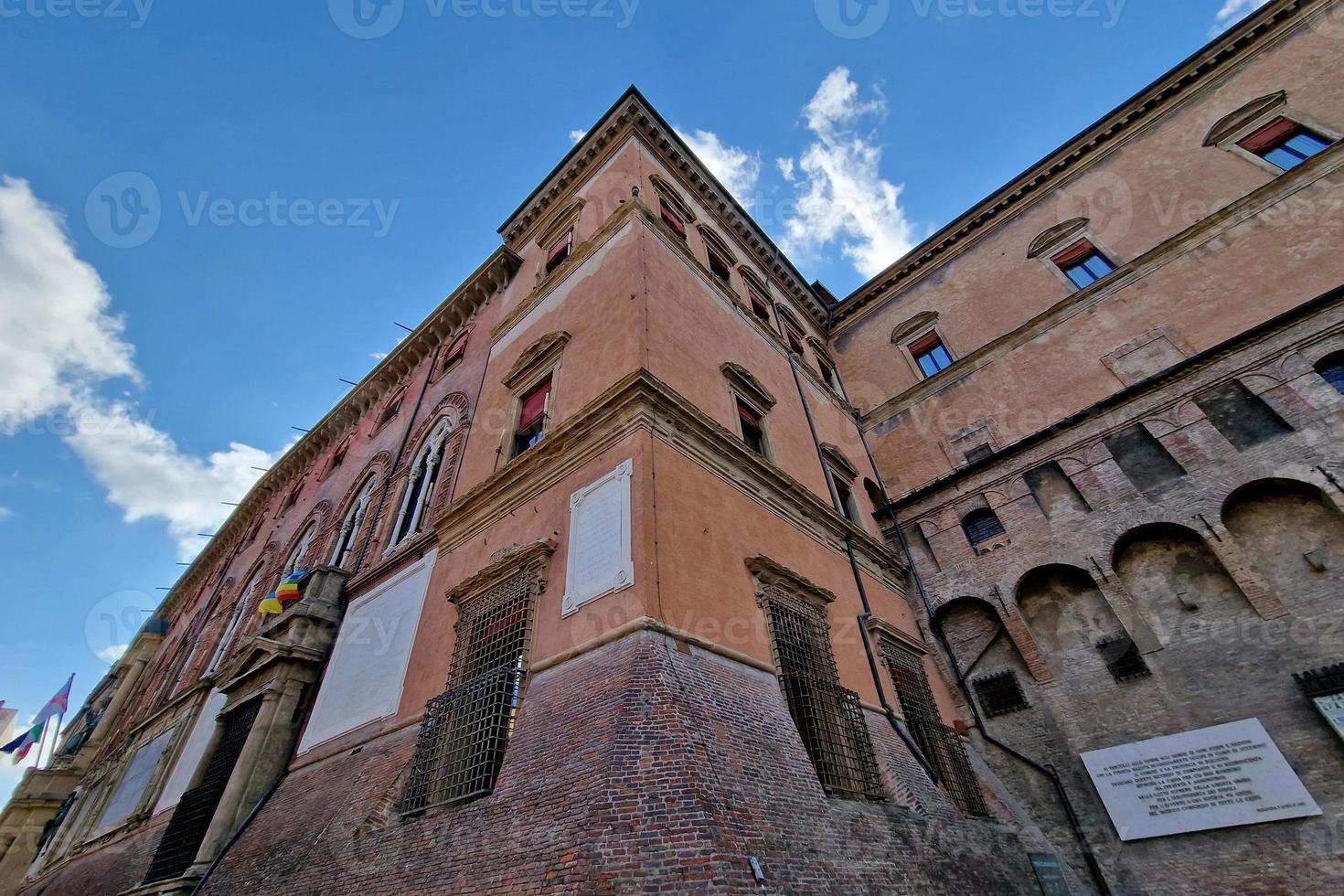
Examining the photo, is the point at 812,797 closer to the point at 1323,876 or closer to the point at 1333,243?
the point at 1323,876

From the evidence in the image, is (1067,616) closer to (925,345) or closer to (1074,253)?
(925,345)

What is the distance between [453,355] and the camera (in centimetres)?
1639

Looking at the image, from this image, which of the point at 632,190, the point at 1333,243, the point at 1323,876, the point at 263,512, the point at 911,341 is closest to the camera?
the point at 1323,876

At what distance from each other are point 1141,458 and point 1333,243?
Result: 15.9ft

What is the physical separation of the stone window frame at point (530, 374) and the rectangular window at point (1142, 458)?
975 centimetres

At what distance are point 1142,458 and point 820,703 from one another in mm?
7381

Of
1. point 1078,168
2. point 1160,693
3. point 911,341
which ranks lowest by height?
point 1160,693

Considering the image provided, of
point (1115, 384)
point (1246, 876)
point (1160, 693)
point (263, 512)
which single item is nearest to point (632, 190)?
point (1115, 384)

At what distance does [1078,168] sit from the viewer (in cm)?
1529

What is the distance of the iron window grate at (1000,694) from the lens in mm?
9938

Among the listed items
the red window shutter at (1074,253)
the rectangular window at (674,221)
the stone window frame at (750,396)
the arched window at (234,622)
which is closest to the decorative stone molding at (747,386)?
the stone window frame at (750,396)

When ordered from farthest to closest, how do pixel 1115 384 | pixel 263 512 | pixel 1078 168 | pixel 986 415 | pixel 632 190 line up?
pixel 263 512, pixel 1078 168, pixel 986 415, pixel 632 190, pixel 1115 384

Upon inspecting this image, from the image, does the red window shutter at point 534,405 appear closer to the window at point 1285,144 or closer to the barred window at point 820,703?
the barred window at point 820,703

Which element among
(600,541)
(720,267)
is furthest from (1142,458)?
(600,541)
